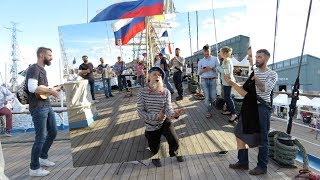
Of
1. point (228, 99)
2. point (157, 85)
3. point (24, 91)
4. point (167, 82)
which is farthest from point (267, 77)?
→ point (24, 91)

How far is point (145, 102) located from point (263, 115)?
1.30 meters

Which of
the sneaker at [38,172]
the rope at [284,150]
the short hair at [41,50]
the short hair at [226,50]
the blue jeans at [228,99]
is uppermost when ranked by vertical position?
the short hair at [41,50]

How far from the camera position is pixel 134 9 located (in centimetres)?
314

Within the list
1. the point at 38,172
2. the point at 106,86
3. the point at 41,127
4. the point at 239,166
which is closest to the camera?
the point at 106,86

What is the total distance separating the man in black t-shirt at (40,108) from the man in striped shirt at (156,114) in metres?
1.04

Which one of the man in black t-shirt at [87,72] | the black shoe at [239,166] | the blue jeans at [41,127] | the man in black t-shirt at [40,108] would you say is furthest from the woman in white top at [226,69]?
the blue jeans at [41,127]

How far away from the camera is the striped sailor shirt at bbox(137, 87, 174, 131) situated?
3229 millimetres

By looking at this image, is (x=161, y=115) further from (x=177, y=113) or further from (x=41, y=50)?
(x=41, y=50)

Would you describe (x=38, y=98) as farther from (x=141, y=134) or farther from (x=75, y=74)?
(x=141, y=134)

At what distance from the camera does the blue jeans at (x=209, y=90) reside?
2998mm

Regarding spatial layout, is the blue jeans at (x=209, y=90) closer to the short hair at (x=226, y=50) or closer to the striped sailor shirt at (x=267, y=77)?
the short hair at (x=226, y=50)

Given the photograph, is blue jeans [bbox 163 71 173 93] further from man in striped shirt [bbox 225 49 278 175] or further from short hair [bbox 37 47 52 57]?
short hair [bbox 37 47 52 57]

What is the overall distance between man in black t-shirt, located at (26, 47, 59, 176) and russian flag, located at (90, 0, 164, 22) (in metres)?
0.90

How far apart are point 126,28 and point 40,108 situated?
1.58 metres
